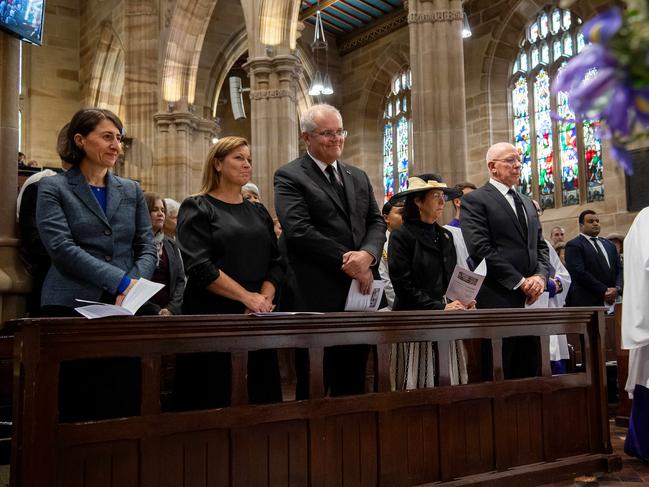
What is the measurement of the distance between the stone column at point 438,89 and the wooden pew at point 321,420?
5.41 metres

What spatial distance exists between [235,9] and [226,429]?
53.1 feet

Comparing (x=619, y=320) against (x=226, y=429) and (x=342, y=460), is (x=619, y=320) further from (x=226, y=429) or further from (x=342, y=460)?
(x=226, y=429)

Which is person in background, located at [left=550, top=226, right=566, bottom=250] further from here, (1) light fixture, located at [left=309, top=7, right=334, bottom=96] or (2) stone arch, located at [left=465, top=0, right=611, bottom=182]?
(2) stone arch, located at [left=465, top=0, right=611, bottom=182]

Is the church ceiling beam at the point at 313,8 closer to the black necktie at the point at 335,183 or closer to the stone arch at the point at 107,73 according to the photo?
the stone arch at the point at 107,73

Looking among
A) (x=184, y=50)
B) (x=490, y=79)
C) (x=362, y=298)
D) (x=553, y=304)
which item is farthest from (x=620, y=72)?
(x=490, y=79)

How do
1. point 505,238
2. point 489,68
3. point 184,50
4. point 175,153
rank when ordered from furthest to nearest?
point 489,68, point 184,50, point 175,153, point 505,238

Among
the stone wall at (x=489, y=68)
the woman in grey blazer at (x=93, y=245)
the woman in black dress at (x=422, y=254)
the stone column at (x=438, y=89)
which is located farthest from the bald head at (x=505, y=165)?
the stone wall at (x=489, y=68)

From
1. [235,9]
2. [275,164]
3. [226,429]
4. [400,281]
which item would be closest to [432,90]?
[275,164]

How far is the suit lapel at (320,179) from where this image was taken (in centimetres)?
339

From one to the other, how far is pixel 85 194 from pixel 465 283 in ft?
5.85

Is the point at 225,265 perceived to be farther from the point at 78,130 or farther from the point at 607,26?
the point at 607,26

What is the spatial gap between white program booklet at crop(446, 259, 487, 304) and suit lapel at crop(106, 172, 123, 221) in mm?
1600

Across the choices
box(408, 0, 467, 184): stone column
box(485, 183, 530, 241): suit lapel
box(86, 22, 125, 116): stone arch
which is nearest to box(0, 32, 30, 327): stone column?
box(485, 183, 530, 241): suit lapel

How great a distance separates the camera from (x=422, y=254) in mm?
3742
